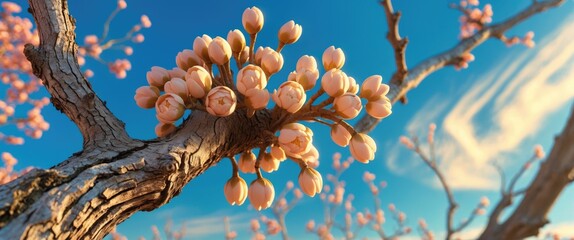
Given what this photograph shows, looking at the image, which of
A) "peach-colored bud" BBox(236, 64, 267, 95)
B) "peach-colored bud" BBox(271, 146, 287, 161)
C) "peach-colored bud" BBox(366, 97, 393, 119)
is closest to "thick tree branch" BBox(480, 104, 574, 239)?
"peach-colored bud" BBox(366, 97, 393, 119)

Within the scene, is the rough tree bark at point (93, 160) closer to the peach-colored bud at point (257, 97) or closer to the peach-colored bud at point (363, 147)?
the peach-colored bud at point (257, 97)

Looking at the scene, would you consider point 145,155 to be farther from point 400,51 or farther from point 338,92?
point 400,51

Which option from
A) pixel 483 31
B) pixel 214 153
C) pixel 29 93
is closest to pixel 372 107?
pixel 214 153

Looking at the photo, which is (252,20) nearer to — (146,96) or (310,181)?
(146,96)

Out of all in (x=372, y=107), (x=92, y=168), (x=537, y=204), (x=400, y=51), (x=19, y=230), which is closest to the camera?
(x=19, y=230)

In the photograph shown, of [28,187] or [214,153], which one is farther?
[214,153]

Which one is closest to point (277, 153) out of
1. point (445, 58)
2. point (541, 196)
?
point (445, 58)
